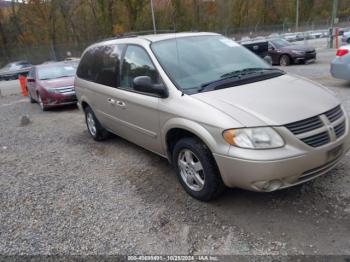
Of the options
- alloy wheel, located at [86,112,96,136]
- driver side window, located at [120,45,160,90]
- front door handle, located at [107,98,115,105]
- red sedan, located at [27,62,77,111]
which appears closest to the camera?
driver side window, located at [120,45,160,90]

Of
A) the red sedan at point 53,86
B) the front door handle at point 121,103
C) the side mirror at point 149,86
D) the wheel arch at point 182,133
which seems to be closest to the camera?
the wheel arch at point 182,133

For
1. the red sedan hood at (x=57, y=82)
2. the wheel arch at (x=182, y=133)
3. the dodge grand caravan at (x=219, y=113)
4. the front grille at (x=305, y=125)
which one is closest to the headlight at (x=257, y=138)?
the dodge grand caravan at (x=219, y=113)

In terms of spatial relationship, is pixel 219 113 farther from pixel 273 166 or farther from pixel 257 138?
pixel 273 166

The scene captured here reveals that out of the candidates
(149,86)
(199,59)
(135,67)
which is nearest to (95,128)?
(135,67)

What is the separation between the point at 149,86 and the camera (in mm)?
3693

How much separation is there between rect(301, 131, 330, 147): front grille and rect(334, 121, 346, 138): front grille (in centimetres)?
18

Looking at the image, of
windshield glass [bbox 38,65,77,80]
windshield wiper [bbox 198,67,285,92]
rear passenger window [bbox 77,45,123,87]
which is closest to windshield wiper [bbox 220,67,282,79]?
windshield wiper [bbox 198,67,285,92]

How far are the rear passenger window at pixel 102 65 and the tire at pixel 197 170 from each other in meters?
1.67

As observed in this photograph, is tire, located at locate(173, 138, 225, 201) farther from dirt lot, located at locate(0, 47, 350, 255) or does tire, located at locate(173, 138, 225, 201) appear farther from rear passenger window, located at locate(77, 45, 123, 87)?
rear passenger window, located at locate(77, 45, 123, 87)

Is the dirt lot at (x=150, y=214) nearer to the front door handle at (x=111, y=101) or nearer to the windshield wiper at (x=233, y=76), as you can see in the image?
the front door handle at (x=111, y=101)

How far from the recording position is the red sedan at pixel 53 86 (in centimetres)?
979

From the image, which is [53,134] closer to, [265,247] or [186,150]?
[186,150]

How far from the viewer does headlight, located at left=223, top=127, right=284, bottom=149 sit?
2.89 m

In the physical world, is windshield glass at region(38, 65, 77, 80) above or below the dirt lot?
above
